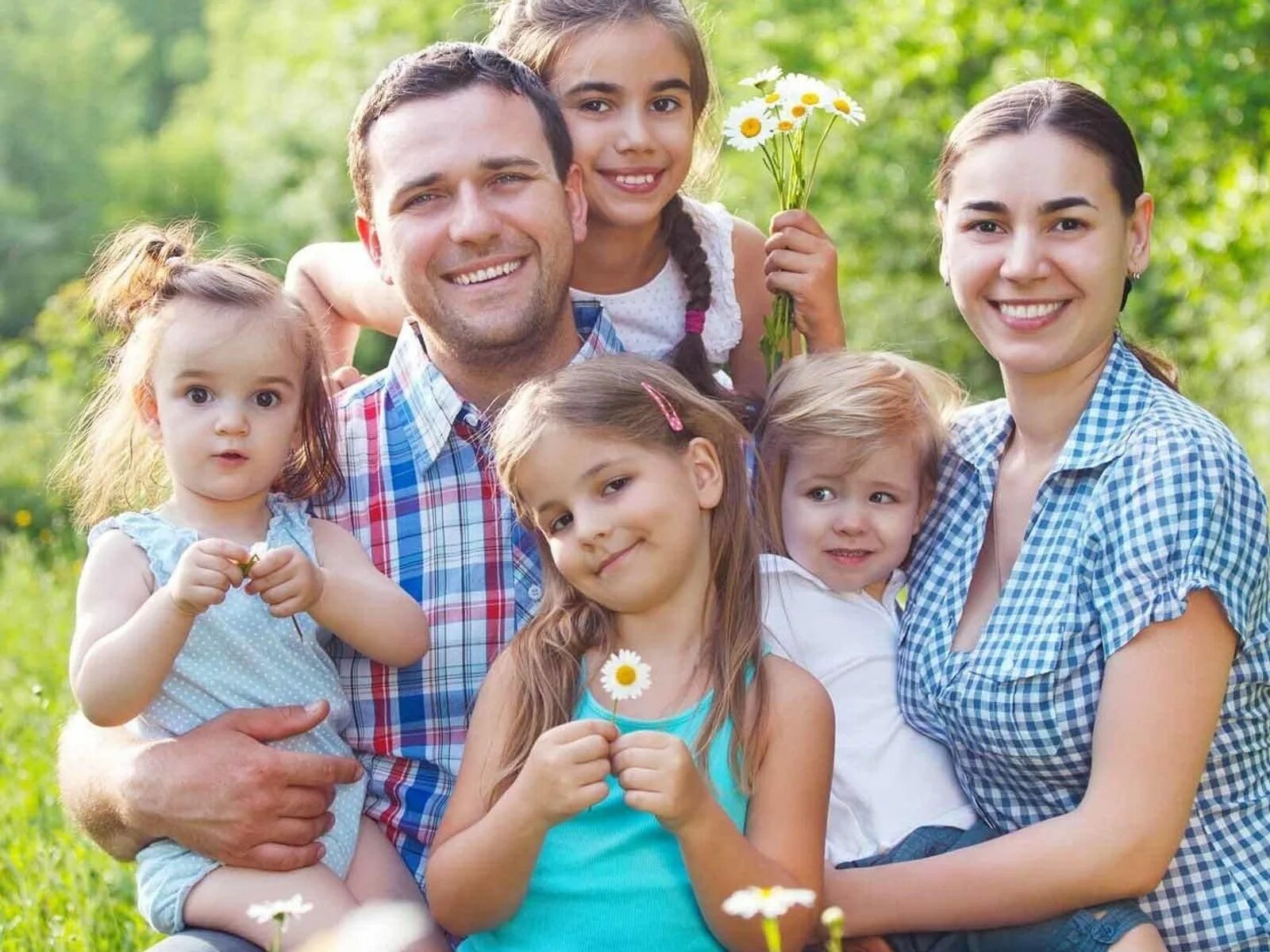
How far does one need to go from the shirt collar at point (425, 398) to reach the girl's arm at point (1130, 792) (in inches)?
50.4

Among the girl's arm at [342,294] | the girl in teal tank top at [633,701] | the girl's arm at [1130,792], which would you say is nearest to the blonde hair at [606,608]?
the girl in teal tank top at [633,701]

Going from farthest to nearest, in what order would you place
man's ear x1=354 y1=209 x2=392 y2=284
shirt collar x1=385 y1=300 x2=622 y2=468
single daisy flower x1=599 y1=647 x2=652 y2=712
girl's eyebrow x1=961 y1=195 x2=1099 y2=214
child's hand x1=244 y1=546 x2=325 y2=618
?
man's ear x1=354 y1=209 x2=392 y2=284
shirt collar x1=385 y1=300 x2=622 y2=468
girl's eyebrow x1=961 y1=195 x2=1099 y2=214
child's hand x1=244 y1=546 x2=325 y2=618
single daisy flower x1=599 y1=647 x2=652 y2=712

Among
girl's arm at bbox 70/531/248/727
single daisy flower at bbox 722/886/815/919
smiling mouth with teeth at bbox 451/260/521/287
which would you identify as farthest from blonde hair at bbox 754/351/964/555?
single daisy flower at bbox 722/886/815/919

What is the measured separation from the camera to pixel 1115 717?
2928mm

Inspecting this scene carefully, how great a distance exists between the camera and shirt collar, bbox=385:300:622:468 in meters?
3.66

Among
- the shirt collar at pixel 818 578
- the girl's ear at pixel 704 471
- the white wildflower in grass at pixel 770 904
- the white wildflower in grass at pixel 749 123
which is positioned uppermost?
the white wildflower in grass at pixel 749 123

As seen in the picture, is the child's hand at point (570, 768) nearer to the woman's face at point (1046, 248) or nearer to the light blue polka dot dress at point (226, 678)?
the light blue polka dot dress at point (226, 678)

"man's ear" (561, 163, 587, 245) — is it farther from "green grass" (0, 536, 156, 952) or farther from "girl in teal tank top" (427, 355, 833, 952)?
"green grass" (0, 536, 156, 952)

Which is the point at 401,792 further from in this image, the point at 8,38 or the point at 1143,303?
the point at 8,38

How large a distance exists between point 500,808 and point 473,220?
1.33 meters

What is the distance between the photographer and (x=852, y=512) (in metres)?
3.40

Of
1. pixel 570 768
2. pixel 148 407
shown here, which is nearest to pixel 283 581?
pixel 148 407

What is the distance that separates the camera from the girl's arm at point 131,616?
Answer: 9.61 feet

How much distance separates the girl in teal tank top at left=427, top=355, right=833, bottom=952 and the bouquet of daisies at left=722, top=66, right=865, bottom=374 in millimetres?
858
